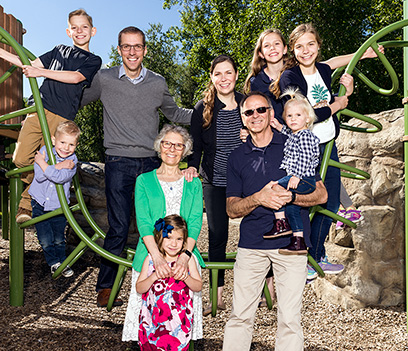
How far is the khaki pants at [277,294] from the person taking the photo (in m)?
2.34

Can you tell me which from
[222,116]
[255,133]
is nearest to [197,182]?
[255,133]

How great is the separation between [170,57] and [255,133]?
21.6m

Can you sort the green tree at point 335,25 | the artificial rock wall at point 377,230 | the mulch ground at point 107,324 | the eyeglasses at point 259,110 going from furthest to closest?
the green tree at point 335,25 → the artificial rock wall at point 377,230 → the mulch ground at point 107,324 → the eyeglasses at point 259,110

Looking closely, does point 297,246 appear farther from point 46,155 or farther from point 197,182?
point 46,155

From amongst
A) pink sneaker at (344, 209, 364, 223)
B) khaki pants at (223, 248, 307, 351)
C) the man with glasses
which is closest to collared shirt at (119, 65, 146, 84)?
the man with glasses

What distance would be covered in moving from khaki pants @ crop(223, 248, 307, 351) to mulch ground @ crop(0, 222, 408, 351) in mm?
1659

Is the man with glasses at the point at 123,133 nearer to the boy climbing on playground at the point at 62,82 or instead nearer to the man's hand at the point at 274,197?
the boy climbing on playground at the point at 62,82

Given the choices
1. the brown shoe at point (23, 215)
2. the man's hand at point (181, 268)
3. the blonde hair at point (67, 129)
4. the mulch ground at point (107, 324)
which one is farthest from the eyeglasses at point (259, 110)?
the mulch ground at point (107, 324)

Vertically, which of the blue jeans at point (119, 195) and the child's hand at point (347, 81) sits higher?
the child's hand at point (347, 81)

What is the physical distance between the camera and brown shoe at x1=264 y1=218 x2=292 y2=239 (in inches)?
91.6

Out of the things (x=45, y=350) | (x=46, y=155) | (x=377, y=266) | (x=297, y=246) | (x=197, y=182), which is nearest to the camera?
(x=297, y=246)

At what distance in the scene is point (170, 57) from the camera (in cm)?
2311

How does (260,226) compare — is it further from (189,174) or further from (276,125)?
(276,125)

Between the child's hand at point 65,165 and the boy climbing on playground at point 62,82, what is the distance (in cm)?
33
